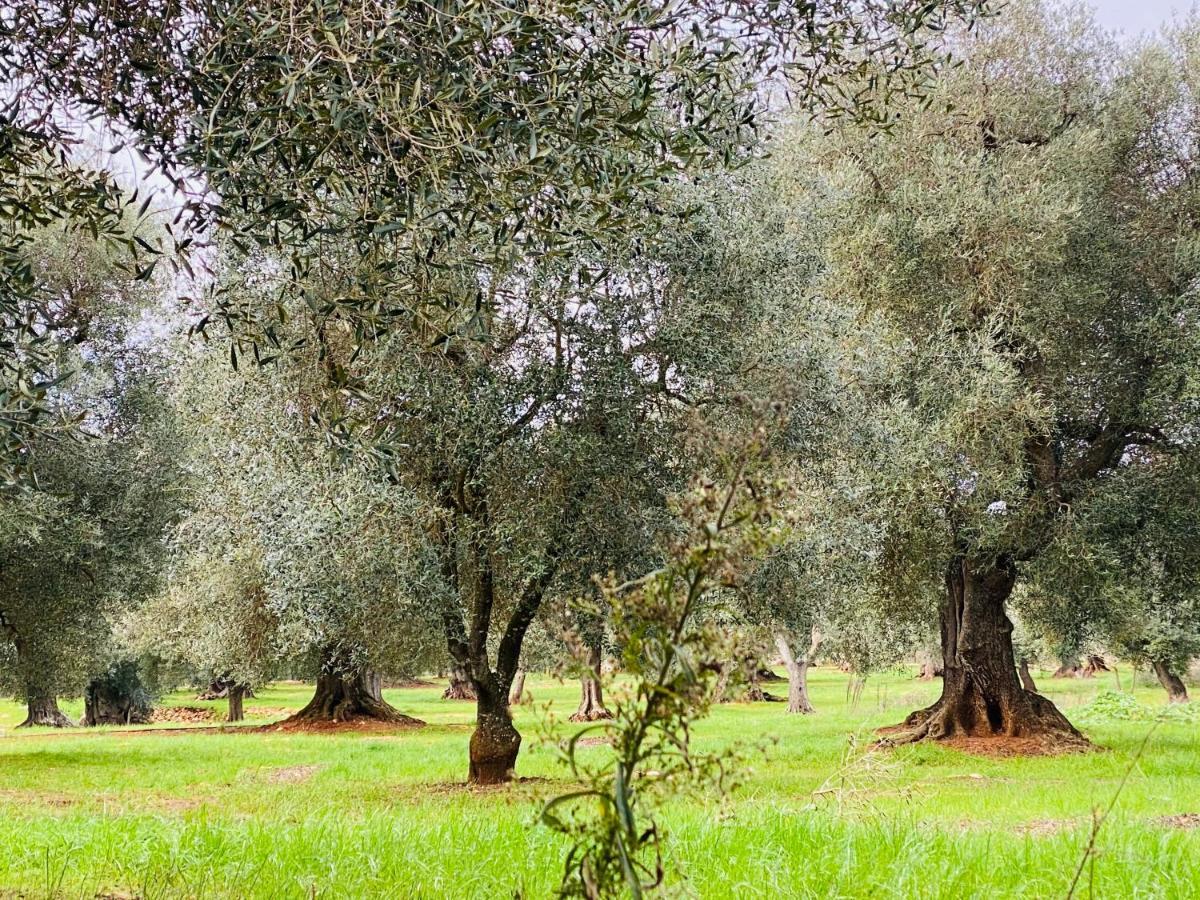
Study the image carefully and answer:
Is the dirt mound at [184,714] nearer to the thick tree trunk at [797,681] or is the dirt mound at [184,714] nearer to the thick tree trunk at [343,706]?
the thick tree trunk at [343,706]

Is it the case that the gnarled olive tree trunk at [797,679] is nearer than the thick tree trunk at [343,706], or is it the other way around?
the thick tree trunk at [343,706]

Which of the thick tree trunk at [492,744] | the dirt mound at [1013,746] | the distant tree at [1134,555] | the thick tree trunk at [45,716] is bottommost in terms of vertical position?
the thick tree trunk at [45,716]

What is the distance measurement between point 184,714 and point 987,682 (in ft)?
162

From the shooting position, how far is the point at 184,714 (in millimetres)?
57094

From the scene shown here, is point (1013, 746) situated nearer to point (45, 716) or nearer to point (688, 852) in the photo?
point (688, 852)

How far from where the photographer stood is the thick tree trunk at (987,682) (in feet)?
75.4

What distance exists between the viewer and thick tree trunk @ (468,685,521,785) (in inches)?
660

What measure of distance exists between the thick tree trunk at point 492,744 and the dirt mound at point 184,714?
42446mm

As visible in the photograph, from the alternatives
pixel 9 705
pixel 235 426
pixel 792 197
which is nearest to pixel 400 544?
pixel 235 426

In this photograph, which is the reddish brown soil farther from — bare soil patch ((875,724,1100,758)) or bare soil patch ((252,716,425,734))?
bare soil patch ((875,724,1100,758))

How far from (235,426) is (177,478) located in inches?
354

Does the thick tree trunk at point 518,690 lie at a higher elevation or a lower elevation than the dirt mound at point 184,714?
higher

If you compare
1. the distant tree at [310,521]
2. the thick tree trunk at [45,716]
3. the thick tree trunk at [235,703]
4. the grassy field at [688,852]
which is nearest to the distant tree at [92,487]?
the distant tree at [310,521]

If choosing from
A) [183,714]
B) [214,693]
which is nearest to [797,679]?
[183,714]
